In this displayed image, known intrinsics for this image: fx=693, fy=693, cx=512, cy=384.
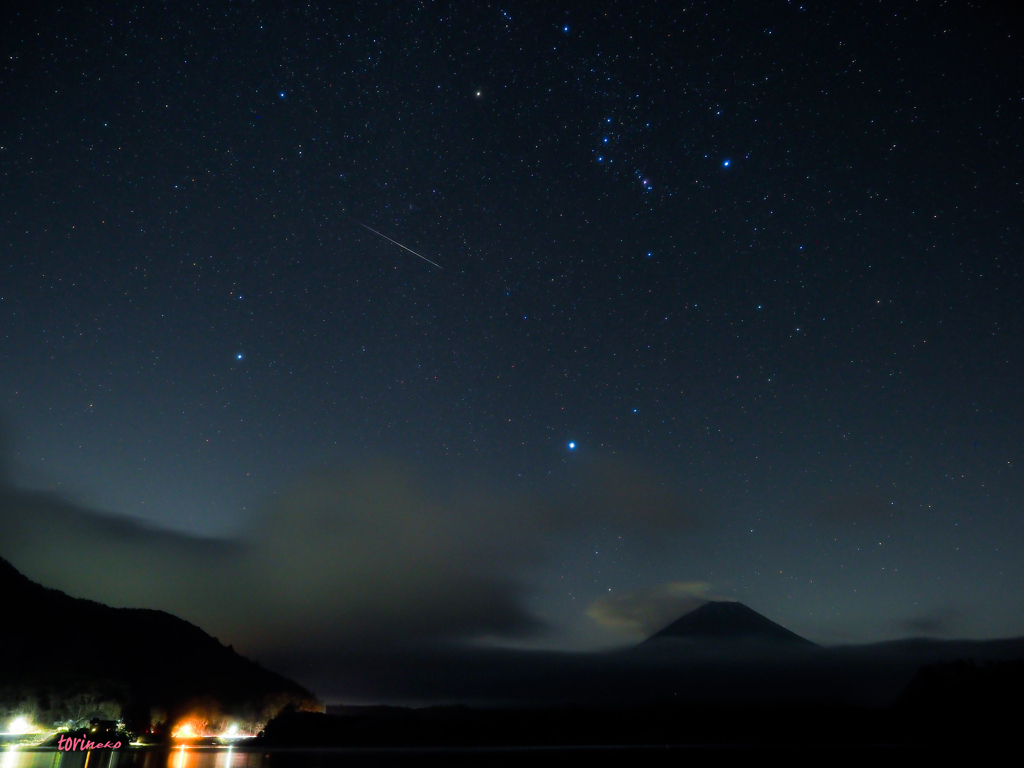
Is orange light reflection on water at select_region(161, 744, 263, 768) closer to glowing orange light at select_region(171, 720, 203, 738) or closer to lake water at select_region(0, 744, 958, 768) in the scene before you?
lake water at select_region(0, 744, 958, 768)

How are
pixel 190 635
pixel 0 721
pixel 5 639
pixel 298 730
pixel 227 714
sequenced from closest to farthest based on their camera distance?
1. pixel 0 721
2. pixel 5 639
3. pixel 227 714
4. pixel 298 730
5. pixel 190 635

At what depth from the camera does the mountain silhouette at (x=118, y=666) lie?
345 ft

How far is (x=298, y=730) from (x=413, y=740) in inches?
1652

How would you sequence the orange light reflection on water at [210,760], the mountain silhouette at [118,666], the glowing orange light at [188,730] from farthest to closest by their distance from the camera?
the glowing orange light at [188,730] → the mountain silhouette at [118,666] → the orange light reflection on water at [210,760]

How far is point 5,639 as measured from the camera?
115 meters

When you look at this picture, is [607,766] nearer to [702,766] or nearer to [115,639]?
[702,766]

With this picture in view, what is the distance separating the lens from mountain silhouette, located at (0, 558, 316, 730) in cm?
10525

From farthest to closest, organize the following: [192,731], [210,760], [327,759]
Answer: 1. [192,731]
2. [327,759]
3. [210,760]


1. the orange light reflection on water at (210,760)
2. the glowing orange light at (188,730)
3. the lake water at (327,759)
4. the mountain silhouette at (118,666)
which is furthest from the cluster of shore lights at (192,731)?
the orange light reflection on water at (210,760)

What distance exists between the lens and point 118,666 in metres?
142

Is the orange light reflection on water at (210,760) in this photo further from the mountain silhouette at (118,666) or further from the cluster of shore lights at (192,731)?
the cluster of shore lights at (192,731)

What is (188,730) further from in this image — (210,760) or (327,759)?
(210,760)

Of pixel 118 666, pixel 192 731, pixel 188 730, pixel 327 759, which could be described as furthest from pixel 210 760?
pixel 118 666

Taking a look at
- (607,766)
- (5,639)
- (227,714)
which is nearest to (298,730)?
(227,714)
